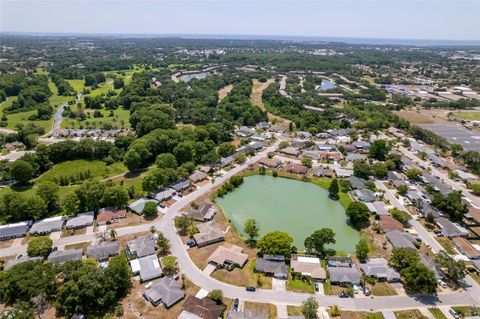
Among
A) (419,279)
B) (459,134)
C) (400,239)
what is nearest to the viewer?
(419,279)

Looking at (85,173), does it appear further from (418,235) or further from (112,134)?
(418,235)

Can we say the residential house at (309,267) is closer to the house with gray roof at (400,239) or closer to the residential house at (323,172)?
the house with gray roof at (400,239)

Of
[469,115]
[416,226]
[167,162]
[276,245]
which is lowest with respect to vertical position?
[416,226]

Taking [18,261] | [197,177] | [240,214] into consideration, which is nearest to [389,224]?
[240,214]

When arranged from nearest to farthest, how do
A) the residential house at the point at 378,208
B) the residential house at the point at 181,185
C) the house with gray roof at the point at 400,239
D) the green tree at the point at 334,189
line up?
the house with gray roof at the point at 400,239 → the residential house at the point at 378,208 → the green tree at the point at 334,189 → the residential house at the point at 181,185

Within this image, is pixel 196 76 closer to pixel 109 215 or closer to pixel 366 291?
pixel 109 215

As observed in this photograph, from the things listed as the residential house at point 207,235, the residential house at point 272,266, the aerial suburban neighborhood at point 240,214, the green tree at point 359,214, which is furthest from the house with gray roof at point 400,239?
the residential house at point 207,235
